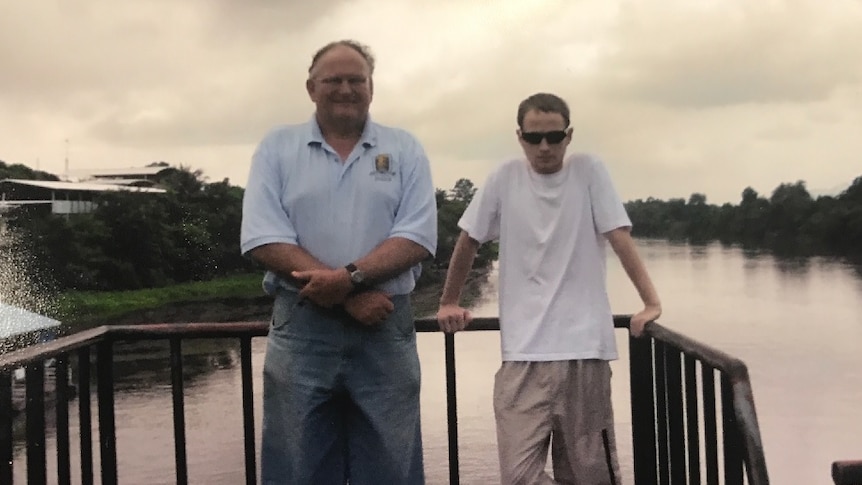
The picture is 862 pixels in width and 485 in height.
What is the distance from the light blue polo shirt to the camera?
1.68m

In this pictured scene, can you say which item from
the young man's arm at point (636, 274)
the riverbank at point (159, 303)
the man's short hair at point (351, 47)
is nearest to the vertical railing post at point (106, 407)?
the man's short hair at point (351, 47)

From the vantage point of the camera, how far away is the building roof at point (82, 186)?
17.9 m

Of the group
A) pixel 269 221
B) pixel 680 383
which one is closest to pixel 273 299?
pixel 269 221

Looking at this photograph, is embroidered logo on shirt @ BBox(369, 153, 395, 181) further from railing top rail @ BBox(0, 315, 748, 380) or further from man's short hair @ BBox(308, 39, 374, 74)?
railing top rail @ BBox(0, 315, 748, 380)

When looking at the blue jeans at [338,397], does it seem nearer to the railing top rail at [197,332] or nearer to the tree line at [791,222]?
the railing top rail at [197,332]

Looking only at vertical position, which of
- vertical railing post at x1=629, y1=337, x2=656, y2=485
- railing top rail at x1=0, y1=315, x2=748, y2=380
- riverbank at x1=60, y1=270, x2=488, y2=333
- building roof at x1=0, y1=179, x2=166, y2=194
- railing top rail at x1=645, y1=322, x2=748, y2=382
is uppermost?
building roof at x1=0, y1=179, x2=166, y2=194

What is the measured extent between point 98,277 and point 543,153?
2426cm

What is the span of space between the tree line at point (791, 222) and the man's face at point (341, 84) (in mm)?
34289

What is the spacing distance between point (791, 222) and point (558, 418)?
48.2m

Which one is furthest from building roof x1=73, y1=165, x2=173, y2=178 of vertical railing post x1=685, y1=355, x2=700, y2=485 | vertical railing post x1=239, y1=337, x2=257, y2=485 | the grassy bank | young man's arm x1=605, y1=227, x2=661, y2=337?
vertical railing post x1=685, y1=355, x2=700, y2=485

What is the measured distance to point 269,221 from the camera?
1.68 meters

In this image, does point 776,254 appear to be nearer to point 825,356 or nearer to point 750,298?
point 750,298

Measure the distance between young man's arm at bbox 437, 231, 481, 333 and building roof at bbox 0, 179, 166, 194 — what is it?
14.7 m

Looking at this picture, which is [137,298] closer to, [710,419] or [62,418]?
[62,418]
